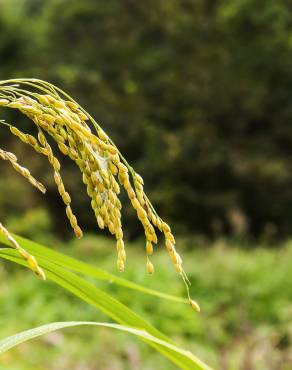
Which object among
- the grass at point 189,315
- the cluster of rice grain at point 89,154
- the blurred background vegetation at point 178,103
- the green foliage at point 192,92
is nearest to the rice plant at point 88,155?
the cluster of rice grain at point 89,154

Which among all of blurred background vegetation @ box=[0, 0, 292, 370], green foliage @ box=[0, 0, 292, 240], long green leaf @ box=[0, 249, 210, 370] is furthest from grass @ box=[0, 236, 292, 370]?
green foliage @ box=[0, 0, 292, 240]

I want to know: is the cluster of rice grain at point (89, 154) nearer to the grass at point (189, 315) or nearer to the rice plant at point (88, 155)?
the rice plant at point (88, 155)

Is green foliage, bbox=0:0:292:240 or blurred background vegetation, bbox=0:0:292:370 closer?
blurred background vegetation, bbox=0:0:292:370

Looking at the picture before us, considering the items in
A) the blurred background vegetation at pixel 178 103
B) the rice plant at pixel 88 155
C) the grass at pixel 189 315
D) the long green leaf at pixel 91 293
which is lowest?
the blurred background vegetation at pixel 178 103

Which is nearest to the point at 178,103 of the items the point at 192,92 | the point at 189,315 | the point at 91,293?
the point at 192,92

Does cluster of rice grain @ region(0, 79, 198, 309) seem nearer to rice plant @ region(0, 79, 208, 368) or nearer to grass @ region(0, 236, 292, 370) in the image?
rice plant @ region(0, 79, 208, 368)

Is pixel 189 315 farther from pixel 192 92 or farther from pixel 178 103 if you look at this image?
pixel 178 103

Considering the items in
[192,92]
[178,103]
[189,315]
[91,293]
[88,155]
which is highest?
[88,155]

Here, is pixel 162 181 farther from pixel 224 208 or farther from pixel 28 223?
pixel 28 223
